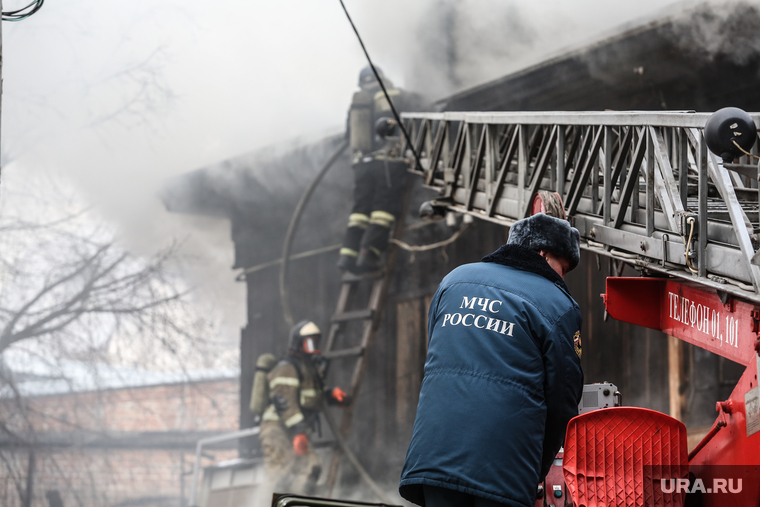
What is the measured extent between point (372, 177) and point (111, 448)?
10.2 m

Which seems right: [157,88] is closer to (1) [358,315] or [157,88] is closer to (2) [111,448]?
(1) [358,315]

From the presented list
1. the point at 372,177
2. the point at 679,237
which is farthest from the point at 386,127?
the point at 679,237

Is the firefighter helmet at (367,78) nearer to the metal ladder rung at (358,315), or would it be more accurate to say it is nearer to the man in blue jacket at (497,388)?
the metal ladder rung at (358,315)

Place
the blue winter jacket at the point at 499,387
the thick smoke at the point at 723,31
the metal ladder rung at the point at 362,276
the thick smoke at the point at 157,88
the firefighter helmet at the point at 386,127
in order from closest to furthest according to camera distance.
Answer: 1. the blue winter jacket at the point at 499,387
2. the thick smoke at the point at 723,31
3. the firefighter helmet at the point at 386,127
4. the metal ladder rung at the point at 362,276
5. the thick smoke at the point at 157,88

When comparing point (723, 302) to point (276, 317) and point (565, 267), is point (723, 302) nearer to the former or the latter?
point (565, 267)

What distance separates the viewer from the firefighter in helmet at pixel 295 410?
7305 mm

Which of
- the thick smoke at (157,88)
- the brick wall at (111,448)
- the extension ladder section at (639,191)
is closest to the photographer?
the extension ladder section at (639,191)

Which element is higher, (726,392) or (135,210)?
(135,210)

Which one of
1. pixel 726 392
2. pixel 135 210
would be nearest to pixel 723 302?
pixel 726 392

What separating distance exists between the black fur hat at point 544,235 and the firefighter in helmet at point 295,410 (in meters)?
5.36

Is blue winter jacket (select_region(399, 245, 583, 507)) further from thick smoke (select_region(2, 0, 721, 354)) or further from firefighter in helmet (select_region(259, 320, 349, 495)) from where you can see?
thick smoke (select_region(2, 0, 721, 354))

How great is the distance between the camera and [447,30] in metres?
8.48

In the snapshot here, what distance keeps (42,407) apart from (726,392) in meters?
10.6

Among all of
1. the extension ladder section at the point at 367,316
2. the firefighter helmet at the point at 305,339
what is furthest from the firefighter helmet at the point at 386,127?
the firefighter helmet at the point at 305,339
